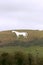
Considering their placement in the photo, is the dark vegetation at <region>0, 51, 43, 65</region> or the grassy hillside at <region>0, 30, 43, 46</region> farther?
the grassy hillside at <region>0, 30, 43, 46</region>

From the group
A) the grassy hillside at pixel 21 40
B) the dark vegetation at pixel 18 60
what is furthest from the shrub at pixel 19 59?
the grassy hillside at pixel 21 40

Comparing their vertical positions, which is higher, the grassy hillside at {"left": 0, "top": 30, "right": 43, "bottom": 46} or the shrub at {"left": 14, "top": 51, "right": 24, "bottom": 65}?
the shrub at {"left": 14, "top": 51, "right": 24, "bottom": 65}

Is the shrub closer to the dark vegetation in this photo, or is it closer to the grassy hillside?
the dark vegetation

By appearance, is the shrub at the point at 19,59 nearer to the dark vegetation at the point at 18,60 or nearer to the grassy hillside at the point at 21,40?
the dark vegetation at the point at 18,60

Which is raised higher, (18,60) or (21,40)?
(18,60)

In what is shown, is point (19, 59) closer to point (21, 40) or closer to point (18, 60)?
point (18, 60)

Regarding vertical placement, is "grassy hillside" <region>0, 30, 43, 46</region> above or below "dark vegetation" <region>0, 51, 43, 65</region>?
below

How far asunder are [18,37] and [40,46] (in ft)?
31.3

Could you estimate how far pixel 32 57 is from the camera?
25141mm

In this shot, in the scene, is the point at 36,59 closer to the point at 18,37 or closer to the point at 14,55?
the point at 14,55

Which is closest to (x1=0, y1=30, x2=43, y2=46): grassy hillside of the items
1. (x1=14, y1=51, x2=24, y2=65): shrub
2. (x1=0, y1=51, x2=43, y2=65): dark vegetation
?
(x1=0, y1=51, x2=43, y2=65): dark vegetation

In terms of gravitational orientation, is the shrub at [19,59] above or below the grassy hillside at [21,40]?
above

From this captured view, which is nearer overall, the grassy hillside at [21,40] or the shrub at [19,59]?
the shrub at [19,59]

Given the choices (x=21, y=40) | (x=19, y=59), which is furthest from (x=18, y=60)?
(x=21, y=40)
